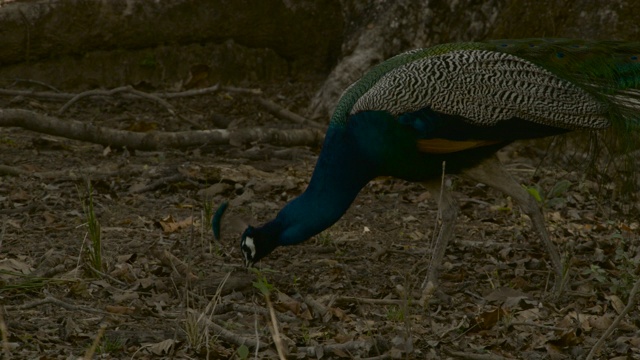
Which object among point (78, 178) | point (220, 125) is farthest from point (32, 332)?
point (220, 125)

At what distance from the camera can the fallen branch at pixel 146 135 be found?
6383mm

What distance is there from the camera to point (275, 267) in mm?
5016

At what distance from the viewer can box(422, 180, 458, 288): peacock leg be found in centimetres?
474

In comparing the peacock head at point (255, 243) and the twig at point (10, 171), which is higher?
the peacock head at point (255, 243)

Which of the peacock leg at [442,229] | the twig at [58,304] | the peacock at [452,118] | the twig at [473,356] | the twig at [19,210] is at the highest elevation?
the peacock at [452,118]

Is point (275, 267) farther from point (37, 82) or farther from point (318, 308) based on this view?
point (37, 82)

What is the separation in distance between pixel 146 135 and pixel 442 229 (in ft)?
8.29

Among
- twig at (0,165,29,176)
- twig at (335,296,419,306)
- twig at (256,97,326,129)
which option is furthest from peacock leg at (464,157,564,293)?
twig at (0,165,29,176)

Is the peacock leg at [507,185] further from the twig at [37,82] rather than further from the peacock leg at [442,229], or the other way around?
the twig at [37,82]

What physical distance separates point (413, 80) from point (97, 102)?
3.82 metres

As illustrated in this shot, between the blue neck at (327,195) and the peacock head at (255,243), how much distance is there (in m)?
0.08

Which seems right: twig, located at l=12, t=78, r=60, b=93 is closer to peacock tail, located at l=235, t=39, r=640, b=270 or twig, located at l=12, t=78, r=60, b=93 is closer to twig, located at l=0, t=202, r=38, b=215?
twig, located at l=0, t=202, r=38, b=215

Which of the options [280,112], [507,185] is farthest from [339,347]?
[280,112]

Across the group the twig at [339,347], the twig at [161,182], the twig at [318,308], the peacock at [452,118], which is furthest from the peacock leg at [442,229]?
the twig at [161,182]
